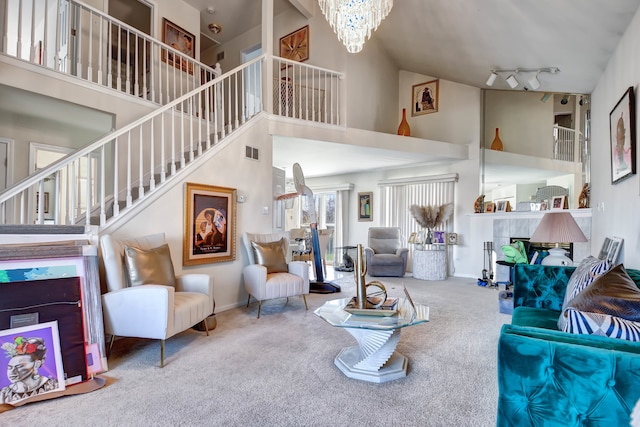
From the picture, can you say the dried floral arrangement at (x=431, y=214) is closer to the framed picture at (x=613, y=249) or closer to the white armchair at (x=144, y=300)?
the framed picture at (x=613, y=249)

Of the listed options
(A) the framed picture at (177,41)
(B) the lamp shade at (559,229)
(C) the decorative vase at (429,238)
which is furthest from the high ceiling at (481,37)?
(B) the lamp shade at (559,229)

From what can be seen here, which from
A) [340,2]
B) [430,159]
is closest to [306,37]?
[340,2]

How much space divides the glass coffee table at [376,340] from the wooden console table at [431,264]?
3.90 meters

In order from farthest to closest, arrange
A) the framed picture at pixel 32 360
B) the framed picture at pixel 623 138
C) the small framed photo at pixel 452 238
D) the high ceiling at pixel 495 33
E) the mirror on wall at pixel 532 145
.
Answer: the small framed photo at pixel 452 238, the mirror on wall at pixel 532 145, the high ceiling at pixel 495 33, the framed picture at pixel 623 138, the framed picture at pixel 32 360

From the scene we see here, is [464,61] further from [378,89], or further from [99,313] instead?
[99,313]

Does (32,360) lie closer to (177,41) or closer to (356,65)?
(177,41)

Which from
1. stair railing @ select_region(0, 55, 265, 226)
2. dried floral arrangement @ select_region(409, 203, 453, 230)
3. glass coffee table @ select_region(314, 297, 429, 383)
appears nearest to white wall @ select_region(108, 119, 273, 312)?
stair railing @ select_region(0, 55, 265, 226)

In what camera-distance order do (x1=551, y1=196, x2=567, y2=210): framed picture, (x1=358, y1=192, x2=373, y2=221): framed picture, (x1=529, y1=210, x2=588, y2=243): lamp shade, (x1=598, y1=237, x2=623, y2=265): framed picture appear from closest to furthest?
(x1=598, y1=237, x2=623, y2=265): framed picture → (x1=529, y1=210, x2=588, y2=243): lamp shade → (x1=551, y1=196, x2=567, y2=210): framed picture → (x1=358, y1=192, x2=373, y2=221): framed picture

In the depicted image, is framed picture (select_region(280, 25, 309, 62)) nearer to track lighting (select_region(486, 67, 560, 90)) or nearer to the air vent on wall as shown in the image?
the air vent on wall

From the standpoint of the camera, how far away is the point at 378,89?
258 inches

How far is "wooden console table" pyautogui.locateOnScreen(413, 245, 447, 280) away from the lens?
6059 mm

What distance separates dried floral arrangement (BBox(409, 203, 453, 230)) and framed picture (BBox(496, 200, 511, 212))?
819 mm

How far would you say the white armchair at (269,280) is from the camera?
11.5 ft

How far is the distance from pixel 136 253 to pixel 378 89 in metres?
5.52
